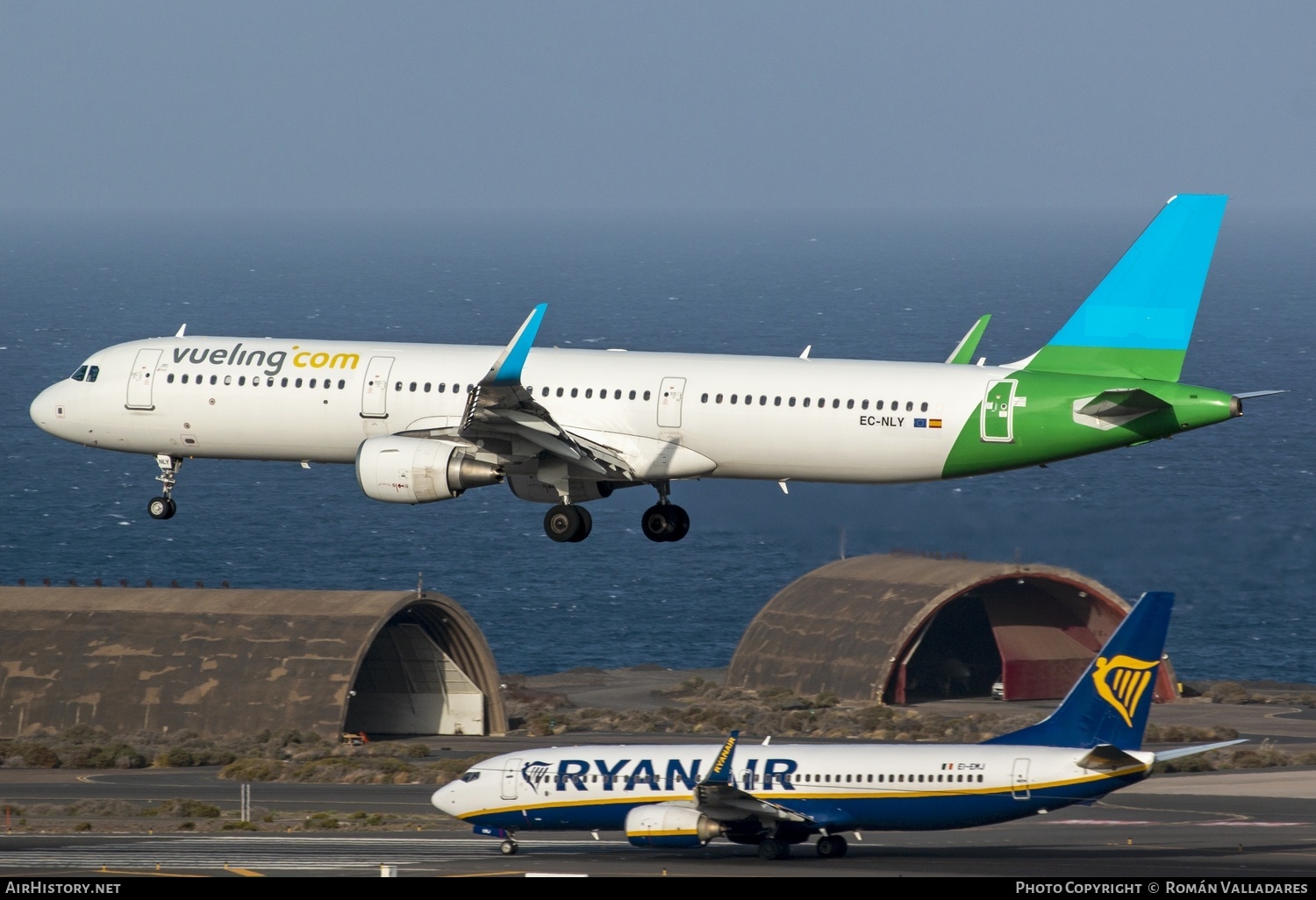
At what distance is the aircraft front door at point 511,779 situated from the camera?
63094mm

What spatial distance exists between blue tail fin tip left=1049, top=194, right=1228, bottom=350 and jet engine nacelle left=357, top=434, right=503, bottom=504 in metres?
15.0

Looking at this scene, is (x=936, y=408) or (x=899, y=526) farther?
(x=899, y=526)

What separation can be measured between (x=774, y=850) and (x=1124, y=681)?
10848 mm

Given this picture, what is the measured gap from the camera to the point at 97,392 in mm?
60031

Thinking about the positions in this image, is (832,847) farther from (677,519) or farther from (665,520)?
(665,520)

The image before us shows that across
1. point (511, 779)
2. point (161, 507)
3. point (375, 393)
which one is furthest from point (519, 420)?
point (511, 779)

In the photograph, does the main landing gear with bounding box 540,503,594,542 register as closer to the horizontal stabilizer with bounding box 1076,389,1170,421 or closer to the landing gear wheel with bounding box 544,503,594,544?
the landing gear wheel with bounding box 544,503,594,544

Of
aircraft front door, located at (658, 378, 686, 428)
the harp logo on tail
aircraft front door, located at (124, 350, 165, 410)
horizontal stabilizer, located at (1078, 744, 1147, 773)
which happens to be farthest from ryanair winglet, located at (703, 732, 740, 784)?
aircraft front door, located at (124, 350, 165, 410)

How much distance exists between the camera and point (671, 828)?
59.2 m

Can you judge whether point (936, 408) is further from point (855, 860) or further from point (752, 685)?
point (752, 685)

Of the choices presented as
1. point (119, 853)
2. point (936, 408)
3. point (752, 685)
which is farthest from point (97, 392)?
point (752, 685)
